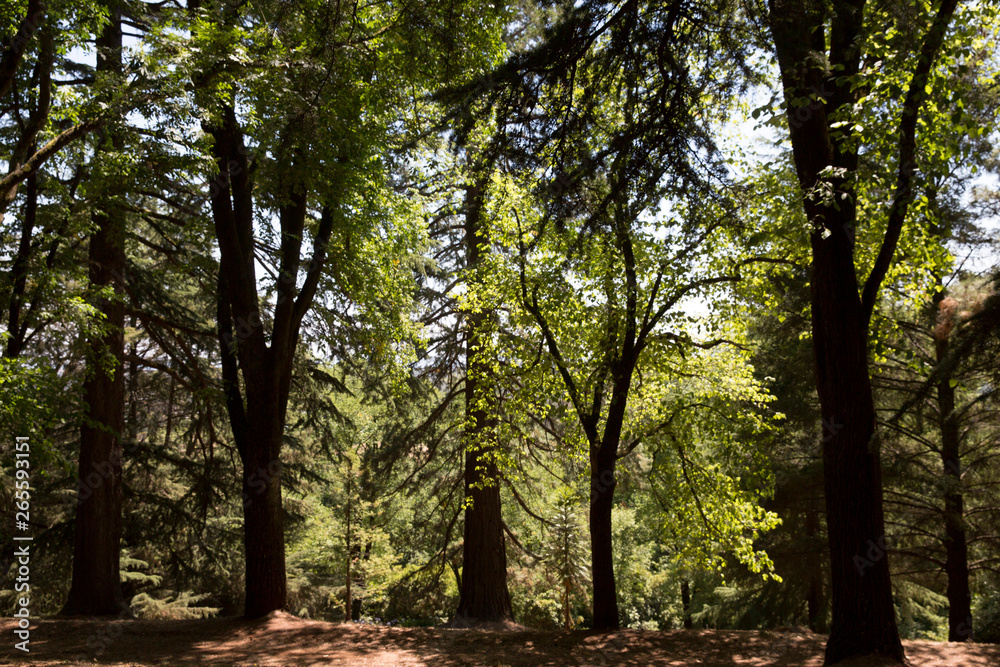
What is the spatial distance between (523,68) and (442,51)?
2123 millimetres

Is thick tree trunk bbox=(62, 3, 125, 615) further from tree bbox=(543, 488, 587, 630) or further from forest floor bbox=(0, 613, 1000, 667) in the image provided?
tree bbox=(543, 488, 587, 630)

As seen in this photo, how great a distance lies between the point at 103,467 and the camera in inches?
393

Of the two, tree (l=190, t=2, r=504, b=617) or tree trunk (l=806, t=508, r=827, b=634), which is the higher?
tree (l=190, t=2, r=504, b=617)

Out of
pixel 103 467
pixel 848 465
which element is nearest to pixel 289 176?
pixel 103 467

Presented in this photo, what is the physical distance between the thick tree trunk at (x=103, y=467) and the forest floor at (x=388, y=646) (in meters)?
0.86

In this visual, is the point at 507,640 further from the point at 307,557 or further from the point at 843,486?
the point at 307,557

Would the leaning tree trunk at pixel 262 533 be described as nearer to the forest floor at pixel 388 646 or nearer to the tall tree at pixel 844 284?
the forest floor at pixel 388 646

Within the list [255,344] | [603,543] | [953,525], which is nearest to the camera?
[603,543]

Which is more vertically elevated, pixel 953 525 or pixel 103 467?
pixel 103 467

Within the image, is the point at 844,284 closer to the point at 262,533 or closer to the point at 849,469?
the point at 849,469

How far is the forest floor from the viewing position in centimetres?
688

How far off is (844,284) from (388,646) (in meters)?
6.47

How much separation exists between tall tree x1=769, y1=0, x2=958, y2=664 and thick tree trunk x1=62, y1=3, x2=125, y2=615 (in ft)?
28.3

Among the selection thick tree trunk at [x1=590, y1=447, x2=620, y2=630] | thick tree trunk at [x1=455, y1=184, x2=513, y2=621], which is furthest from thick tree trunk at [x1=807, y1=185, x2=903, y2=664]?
thick tree trunk at [x1=455, y1=184, x2=513, y2=621]
